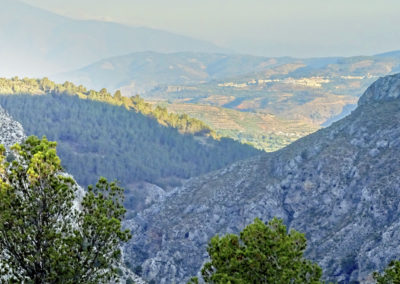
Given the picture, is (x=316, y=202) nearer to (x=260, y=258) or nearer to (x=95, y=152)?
(x=260, y=258)

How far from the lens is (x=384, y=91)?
419 feet

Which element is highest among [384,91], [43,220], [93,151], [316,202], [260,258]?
[384,91]

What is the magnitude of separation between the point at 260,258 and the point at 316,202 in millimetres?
84457

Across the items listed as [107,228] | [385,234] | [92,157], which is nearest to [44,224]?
[107,228]

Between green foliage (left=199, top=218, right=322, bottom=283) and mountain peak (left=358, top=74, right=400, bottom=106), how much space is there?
4011 inches

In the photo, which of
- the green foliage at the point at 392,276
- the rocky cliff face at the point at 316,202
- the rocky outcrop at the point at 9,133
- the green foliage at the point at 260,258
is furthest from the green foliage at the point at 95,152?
the green foliage at the point at 392,276

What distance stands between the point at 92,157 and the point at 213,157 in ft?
152

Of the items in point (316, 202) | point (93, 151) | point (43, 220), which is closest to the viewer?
point (43, 220)

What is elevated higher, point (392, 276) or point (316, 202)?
point (392, 276)

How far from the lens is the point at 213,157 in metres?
198

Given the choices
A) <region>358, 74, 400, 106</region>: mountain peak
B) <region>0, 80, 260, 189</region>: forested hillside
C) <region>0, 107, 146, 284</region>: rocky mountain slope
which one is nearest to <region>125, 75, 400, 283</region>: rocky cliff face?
<region>358, 74, 400, 106</region>: mountain peak

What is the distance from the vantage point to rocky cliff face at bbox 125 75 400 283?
90.9 metres

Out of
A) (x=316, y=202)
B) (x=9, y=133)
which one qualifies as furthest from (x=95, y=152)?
(x=316, y=202)

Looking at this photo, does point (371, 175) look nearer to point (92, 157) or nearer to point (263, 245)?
point (263, 245)
